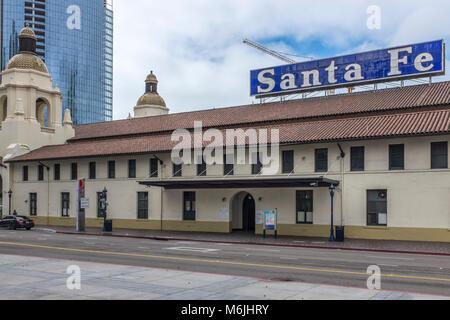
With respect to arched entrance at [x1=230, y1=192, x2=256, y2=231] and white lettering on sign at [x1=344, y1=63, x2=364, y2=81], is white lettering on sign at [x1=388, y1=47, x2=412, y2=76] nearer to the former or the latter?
white lettering on sign at [x1=344, y1=63, x2=364, y2=81]

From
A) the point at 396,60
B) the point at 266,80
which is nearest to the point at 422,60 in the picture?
the point at 396,60

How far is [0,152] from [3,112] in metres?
7.23

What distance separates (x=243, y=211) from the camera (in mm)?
39938

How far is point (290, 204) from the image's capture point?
1375 inches

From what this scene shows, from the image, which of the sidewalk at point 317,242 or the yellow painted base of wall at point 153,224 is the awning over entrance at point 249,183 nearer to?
the yellow painted base of wall at point 153,224

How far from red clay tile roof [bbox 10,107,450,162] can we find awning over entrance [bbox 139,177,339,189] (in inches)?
126

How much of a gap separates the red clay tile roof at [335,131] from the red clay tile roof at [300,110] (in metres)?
1.69

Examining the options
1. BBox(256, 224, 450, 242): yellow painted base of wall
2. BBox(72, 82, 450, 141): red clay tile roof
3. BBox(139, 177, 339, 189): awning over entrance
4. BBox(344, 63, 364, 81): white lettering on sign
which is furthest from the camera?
BBox(344, 63, 364, 81): white lettering on sign

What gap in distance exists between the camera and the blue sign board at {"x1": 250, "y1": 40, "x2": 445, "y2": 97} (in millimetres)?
39906

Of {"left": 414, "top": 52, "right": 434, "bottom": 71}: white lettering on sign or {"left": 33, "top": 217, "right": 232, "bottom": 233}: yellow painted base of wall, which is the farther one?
{"left": 414, "top": 52, "right": 434, "bottom": 71}: white lettering on sign

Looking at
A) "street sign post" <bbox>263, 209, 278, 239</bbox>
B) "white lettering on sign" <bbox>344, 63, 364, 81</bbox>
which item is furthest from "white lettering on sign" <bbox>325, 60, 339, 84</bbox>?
"street sign post" <bbox>263, 209, 278, 239</bbox>

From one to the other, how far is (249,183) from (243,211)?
6786 mm

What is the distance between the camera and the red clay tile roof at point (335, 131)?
3052 cm

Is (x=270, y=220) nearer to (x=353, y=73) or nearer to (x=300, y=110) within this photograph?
(x=300, y=110)
